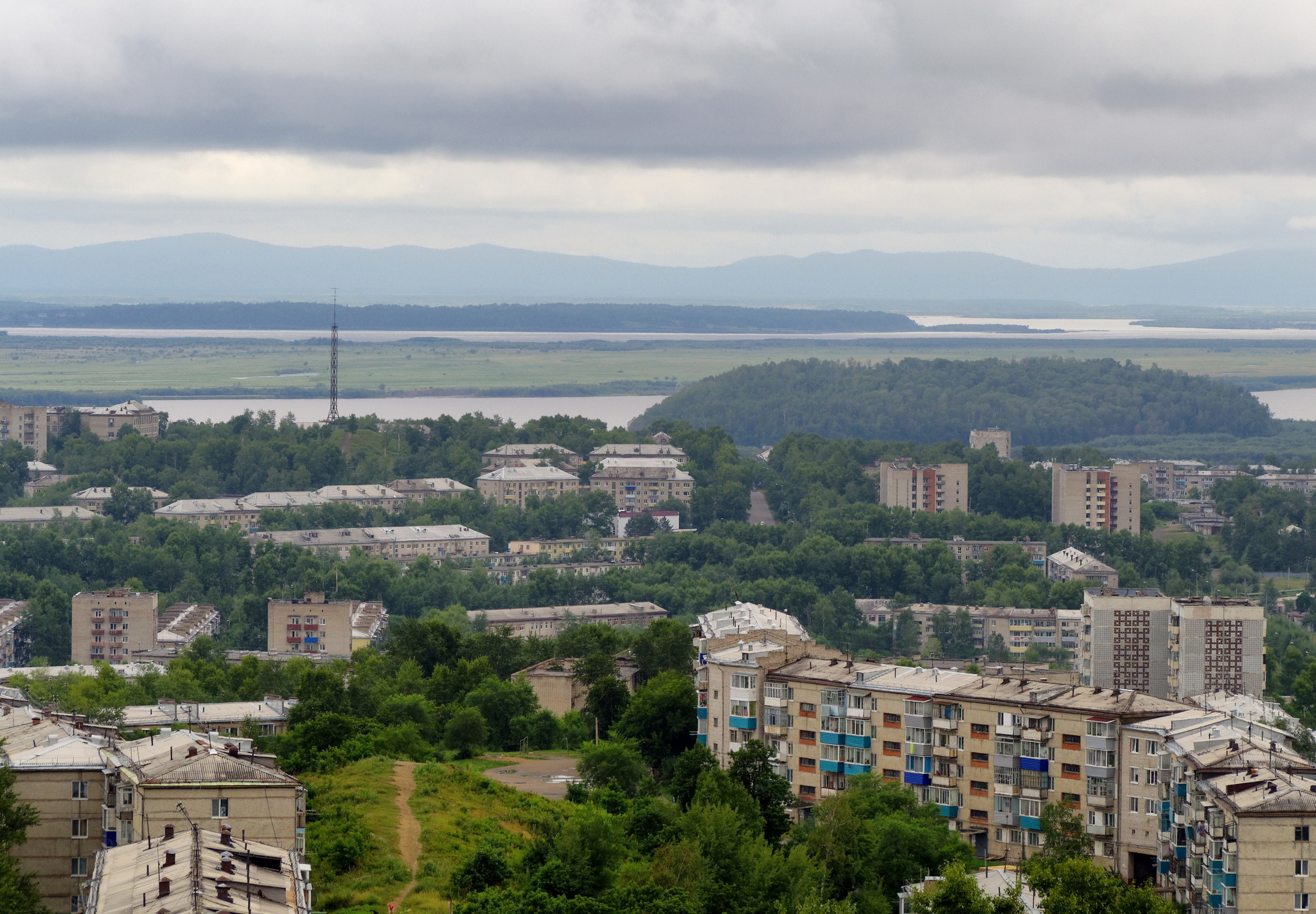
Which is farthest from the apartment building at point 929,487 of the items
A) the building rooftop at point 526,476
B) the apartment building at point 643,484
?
the building rooftop at point 526,476

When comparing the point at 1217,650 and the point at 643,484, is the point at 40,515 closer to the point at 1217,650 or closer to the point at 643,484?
the point at 643,484

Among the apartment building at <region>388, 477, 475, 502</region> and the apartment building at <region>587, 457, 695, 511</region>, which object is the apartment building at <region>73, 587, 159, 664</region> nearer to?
the apartment building at <region>388, 477, 475, 502</region>

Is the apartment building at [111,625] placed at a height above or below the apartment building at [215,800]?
below

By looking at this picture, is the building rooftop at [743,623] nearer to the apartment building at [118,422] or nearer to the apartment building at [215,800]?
the apartment building at [215,800]

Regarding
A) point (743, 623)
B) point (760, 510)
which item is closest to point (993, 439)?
point (760, 510)

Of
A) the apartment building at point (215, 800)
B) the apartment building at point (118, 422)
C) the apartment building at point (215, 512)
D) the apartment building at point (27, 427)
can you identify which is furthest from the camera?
the apartment building at point (118, 422)

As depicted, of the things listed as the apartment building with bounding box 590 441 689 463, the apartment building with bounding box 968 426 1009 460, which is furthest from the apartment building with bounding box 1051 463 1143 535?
the apartment building with bounding box 968 426 1009 460

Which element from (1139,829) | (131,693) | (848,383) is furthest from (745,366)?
(1139,829)
